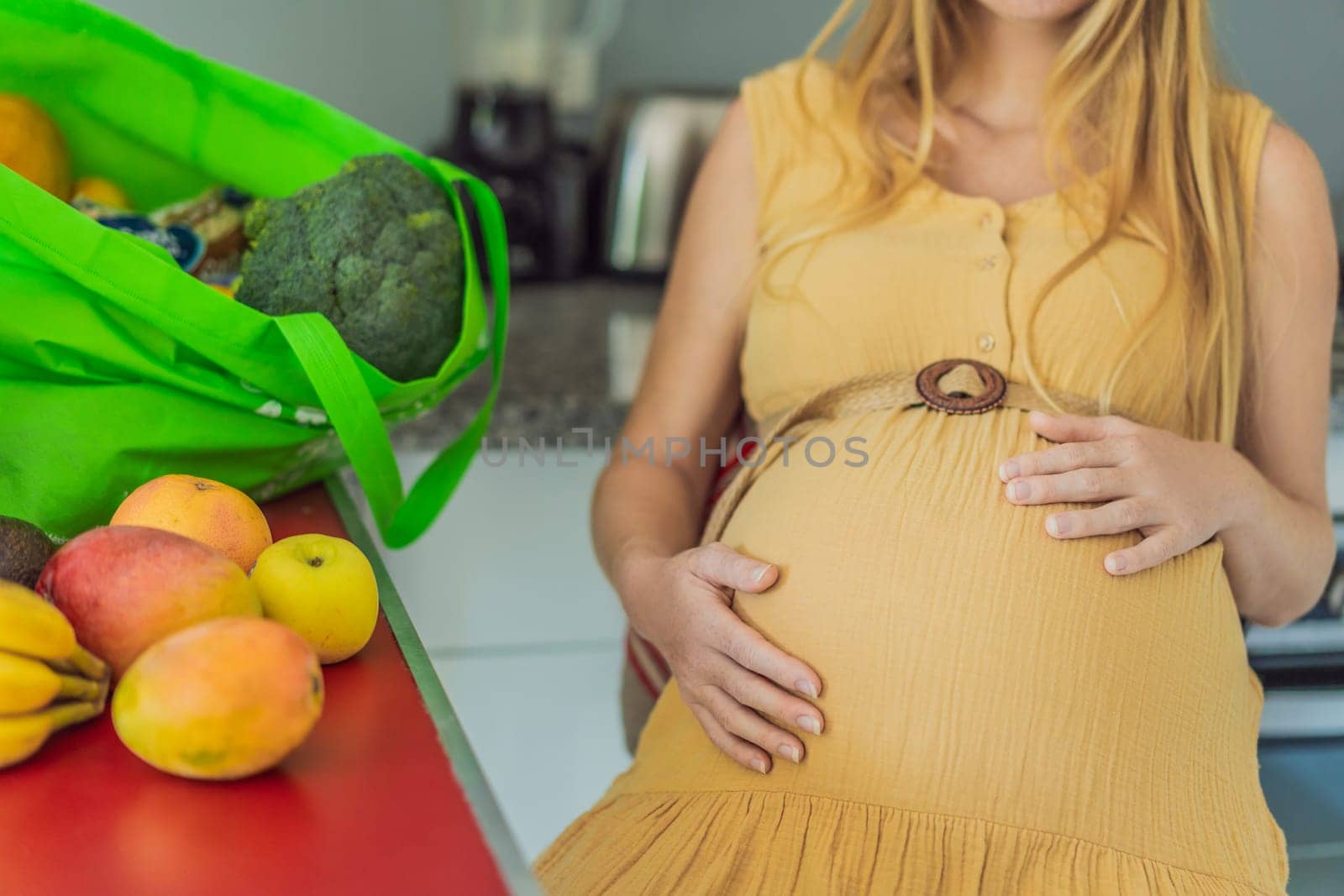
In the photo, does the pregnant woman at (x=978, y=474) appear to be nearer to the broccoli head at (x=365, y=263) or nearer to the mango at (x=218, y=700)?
the broccoli head at (x=365, y=263)

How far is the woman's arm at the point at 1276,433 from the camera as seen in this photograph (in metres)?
0.86

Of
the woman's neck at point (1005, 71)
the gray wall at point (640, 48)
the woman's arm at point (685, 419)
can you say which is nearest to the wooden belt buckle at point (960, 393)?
the woman's arm at point (685, 419)

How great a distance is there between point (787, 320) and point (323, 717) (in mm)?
597

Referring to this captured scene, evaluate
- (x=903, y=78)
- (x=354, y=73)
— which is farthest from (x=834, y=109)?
(x=354, y=73)

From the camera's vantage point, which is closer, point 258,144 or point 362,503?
point 258,144

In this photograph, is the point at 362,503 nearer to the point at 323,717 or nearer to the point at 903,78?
the point at 903,78

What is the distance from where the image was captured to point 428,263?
2.61 ft

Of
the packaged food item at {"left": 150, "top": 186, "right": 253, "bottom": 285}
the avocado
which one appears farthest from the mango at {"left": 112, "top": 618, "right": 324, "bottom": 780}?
the packaged food item at {"left": 150, "top": 186, "right": 253, "bottom": 285}

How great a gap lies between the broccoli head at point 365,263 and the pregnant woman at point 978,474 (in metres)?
0.25

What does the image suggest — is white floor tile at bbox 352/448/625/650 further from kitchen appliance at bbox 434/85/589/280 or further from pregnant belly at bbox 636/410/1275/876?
pregnant belly at bbox 636/410/1275/876

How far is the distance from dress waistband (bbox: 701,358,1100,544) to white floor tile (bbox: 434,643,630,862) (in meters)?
0.55

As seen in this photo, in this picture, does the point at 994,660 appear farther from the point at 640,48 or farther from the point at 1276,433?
the point at 640,48

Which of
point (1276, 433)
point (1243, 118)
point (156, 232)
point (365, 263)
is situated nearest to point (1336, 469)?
point (1276, 433)

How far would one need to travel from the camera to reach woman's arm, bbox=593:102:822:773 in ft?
2.88
